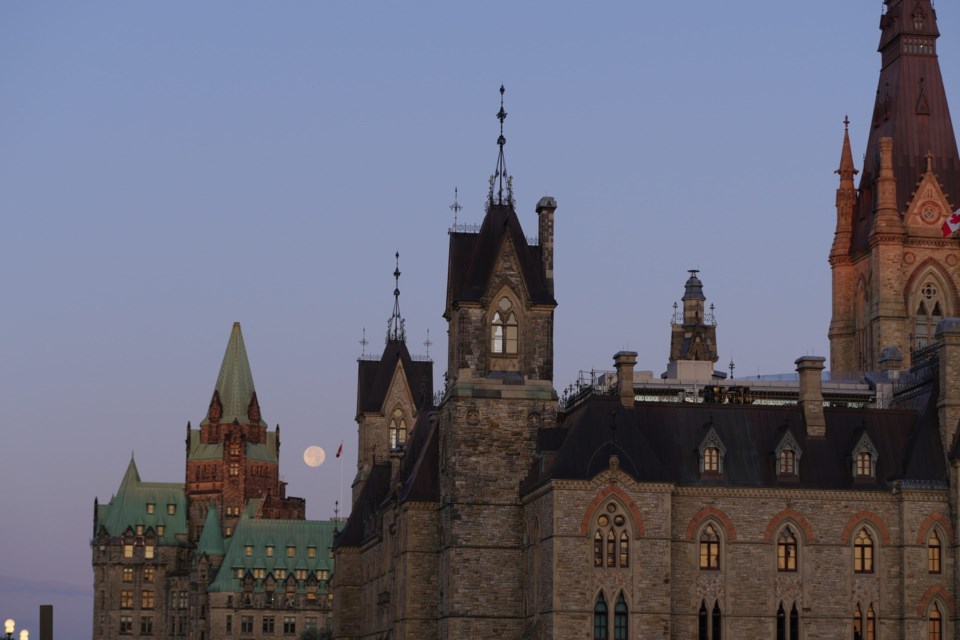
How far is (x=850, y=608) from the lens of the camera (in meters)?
84.4

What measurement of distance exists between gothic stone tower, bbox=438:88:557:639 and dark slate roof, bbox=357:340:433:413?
1489 inches

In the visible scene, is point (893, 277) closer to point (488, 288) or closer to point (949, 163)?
point (949, 163)

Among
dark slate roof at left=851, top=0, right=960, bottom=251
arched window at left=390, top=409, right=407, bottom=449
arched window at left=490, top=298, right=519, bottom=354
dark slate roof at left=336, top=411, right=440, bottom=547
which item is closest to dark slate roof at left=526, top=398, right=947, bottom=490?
arched window at left=490, top=298, right=519, bottom=354

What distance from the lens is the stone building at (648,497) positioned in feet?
270

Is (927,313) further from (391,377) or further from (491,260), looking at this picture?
(491,260)

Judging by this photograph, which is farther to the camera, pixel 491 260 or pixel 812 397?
pixel 491 260

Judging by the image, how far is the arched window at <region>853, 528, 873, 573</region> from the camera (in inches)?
3339

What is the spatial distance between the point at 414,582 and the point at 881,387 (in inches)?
989

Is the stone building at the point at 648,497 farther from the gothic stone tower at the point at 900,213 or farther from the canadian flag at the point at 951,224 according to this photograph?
the gothic stone tower at the point at 900,213

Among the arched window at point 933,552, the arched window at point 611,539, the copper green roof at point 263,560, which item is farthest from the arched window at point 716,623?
the copper green roof at point 263,560

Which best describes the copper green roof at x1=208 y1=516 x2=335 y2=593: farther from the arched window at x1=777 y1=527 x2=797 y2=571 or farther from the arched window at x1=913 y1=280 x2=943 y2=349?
the arched window at x1=777 y1=527 x2=797 y2=571

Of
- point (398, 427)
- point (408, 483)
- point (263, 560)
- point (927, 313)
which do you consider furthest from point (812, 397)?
point (263, 560)

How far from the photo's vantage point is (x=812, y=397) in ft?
285

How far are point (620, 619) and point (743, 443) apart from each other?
963 cm
